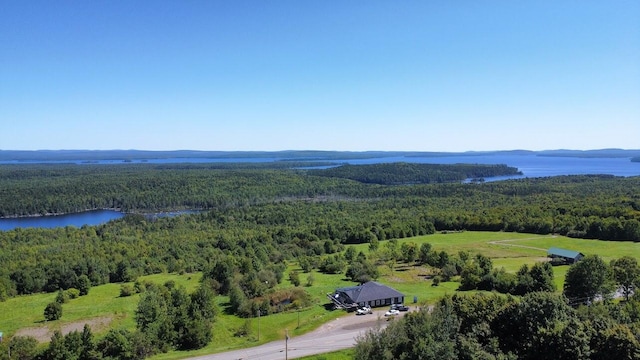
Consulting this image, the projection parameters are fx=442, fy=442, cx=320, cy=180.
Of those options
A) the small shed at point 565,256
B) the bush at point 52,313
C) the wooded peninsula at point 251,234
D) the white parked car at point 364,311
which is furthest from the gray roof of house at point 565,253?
the bush at point 52,313

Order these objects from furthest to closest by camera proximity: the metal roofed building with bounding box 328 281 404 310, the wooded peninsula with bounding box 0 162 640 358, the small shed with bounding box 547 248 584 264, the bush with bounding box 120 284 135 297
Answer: the small shed with bounding box 547 248 584 264 → the bush with bounding box 120 284 135 297 → the wooded peninsula with bounding box 0 162 640 358 → the metal roofed building with bounding box 328 281 404 310

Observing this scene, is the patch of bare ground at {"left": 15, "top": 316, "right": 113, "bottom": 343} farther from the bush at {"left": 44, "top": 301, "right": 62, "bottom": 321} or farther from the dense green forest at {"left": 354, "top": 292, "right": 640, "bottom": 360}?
the dense green forest at {"left": 354, "top": 292, "right": 640, "bottom": 360}

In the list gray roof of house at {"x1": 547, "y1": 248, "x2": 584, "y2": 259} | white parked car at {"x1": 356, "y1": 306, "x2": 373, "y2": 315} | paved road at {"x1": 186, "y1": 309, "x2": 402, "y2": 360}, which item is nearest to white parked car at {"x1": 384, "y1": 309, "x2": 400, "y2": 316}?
paved road at {"x1": 186, "y1": 309, "x2": 402, "y2": 360}

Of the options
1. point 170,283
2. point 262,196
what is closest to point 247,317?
point 170,283

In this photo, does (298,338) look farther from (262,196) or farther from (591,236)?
(262,196)

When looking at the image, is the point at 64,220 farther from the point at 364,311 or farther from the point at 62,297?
the point at 364,311
